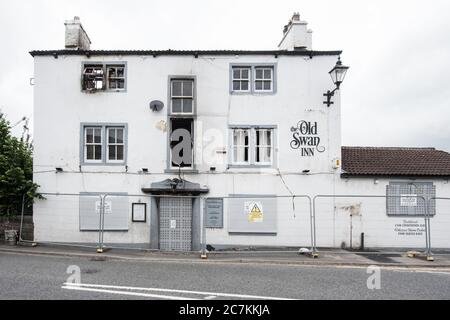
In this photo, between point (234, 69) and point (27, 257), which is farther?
point (234, 69)

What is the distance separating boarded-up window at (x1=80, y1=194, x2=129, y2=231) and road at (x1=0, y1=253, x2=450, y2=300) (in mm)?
3151

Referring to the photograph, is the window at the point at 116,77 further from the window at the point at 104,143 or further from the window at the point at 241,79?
the window at the point at 241,79

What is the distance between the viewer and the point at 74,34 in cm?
1612

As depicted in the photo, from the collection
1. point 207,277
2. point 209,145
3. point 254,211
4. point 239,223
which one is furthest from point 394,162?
point 207,277

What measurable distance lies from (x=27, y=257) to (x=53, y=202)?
11.0ft

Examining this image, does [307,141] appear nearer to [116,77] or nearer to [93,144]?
[116,77]

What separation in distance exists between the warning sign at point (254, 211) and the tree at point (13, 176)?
822 cm

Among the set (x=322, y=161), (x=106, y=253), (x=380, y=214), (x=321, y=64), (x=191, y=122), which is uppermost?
(x=321, y=64)

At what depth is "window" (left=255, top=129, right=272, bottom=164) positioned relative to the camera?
15648mm

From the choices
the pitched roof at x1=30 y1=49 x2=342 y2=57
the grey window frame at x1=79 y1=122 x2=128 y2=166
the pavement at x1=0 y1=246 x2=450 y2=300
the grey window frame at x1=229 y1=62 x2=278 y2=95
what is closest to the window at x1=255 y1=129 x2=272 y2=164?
the grey window frame at x1=229 y1=62 x2=278 y2=95

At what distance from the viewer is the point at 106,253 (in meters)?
13.4
